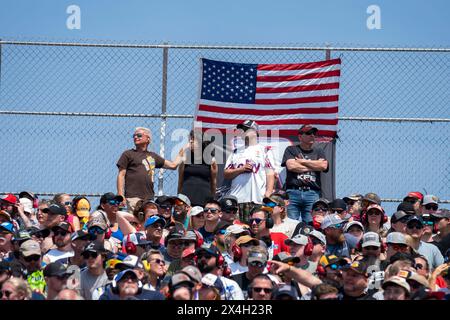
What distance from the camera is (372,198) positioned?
54.0ft

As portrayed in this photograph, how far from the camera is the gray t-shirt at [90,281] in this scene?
510 inches

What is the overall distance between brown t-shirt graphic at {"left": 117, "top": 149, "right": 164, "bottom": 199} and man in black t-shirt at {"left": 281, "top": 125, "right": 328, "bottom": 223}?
5.86 ft

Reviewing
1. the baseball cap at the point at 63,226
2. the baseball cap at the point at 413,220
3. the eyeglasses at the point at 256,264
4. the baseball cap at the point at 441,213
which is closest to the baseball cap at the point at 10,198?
the baseball cap at the point at 63,226

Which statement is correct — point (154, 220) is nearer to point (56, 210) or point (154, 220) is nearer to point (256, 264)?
point (56, 210)

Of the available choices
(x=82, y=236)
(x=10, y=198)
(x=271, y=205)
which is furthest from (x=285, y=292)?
(x=10, y=198)

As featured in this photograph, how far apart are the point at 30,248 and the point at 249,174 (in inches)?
167

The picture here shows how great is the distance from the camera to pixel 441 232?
15.4 metres

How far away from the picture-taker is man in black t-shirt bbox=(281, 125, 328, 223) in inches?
658

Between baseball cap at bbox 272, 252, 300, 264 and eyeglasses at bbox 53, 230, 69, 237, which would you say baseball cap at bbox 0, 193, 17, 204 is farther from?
baseball cap at bbox 272, 252, 300, 264

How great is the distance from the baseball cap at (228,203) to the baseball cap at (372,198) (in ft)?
6.00

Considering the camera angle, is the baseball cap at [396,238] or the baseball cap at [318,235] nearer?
the baseball cap at [396,238]

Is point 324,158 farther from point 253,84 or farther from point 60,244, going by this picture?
point 60,244

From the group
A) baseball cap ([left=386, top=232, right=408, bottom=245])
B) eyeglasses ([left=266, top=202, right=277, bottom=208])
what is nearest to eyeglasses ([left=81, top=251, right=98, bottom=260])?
eyeglasses ([left=266, top=202, right=277, bottom=208])

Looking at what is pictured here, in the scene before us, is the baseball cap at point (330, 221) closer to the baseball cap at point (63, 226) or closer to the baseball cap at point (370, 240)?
the baseball cap at point (370, 240)
